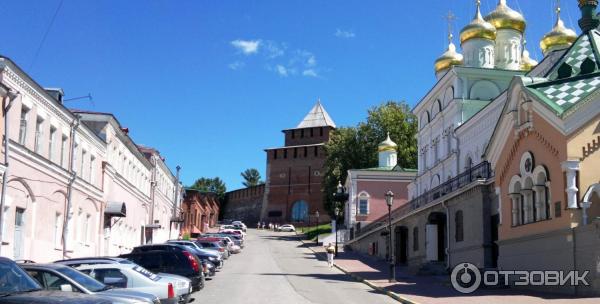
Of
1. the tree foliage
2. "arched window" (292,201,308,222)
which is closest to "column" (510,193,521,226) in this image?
the tree foliage

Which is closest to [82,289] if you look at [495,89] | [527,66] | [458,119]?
[458,119]

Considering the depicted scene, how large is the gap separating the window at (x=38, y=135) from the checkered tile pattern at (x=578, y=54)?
61.8ft

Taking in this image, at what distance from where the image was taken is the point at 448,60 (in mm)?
52594

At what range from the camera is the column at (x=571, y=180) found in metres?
19.2

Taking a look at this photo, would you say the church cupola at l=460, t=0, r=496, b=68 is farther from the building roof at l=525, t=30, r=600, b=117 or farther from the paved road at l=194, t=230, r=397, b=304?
the building roof at l=525, t=30, r=600, b=117

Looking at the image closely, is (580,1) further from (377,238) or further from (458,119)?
(377,238)

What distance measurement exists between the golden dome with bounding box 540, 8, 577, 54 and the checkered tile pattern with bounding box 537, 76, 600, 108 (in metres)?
20.3

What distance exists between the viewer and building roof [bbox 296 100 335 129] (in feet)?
354

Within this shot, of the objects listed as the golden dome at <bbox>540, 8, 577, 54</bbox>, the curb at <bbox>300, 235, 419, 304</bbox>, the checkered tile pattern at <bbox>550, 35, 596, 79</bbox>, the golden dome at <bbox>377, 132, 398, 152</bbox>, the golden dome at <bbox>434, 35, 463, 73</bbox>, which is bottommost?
the curb at <bbox>300, 235, 419, 304</bbox>

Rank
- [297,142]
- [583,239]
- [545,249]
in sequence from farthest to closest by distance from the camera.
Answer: [297,142] < [545,249] < [583,239]

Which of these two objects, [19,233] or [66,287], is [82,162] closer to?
[19,233]

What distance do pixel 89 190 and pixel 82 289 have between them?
70.5 feet

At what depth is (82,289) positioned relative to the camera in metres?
10.9

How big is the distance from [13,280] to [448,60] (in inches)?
1845
